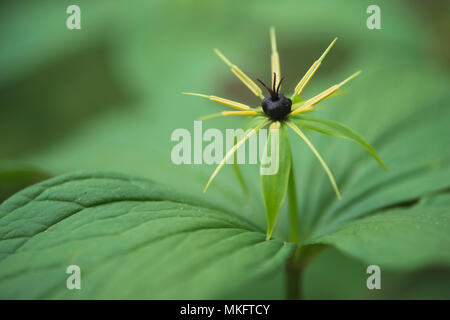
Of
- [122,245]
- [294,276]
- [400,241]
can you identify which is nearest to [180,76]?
[294,276]

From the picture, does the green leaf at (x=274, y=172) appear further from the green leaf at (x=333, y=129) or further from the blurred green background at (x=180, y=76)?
the blurred green background at (x=180, y=76)

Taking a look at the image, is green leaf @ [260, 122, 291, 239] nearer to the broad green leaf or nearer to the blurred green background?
the broad green leaf

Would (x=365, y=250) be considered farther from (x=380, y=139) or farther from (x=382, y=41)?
(x=382, y=41)

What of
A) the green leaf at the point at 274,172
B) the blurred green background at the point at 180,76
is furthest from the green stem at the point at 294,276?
the green leaf at the point at 274,172

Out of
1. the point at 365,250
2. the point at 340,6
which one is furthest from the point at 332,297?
the point at 340,6

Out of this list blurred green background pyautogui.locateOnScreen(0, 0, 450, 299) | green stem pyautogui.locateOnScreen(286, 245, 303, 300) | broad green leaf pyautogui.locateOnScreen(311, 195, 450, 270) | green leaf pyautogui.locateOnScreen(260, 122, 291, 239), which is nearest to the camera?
broad green leaf pyautogui.locateOnScreen(311, 195, 450, 270)

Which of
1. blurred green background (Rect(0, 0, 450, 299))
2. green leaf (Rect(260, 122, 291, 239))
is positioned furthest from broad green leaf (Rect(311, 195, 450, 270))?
blurred green background (Rect(0, 0, 450, 299))
